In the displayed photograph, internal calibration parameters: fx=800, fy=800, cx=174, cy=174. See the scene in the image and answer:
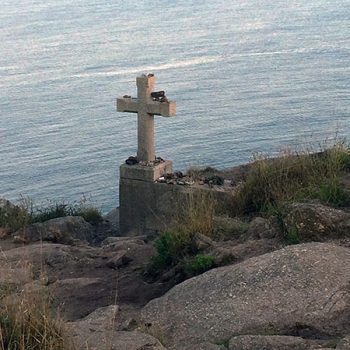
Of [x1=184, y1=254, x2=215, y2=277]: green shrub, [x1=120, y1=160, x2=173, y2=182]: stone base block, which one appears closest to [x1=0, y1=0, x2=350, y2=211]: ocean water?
[x1=120, y1=160, x2=173, y2=182]: stone base block

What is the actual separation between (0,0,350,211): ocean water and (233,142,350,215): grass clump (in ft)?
8.25

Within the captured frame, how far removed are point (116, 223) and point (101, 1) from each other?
255ft

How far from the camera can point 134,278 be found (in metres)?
9.28

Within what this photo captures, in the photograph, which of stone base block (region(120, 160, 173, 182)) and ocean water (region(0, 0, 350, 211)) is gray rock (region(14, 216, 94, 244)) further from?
ocean water (region(0, 0, 350, 211))

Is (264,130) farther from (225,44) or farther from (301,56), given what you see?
(225,44)

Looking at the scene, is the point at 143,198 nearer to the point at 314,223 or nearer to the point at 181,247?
the point at 181,247

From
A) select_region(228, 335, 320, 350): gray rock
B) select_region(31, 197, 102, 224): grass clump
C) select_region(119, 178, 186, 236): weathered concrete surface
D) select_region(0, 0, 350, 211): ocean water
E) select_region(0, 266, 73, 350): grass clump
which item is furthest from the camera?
select_region(0, 0, 350, 211): ocean water

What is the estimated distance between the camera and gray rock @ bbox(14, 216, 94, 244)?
43.4ft

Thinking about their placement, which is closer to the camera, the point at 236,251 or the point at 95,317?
the point at 95,317

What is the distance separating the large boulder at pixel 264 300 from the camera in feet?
21.8

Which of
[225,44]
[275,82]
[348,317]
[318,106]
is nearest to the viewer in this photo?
[348,317]

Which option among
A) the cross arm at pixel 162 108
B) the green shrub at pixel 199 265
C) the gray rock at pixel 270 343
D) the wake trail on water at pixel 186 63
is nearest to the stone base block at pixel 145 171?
the cross arm at pixel 162 108

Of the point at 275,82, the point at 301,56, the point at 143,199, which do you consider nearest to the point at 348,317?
the point at 143,199

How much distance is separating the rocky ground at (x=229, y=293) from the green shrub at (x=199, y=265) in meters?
0.09
